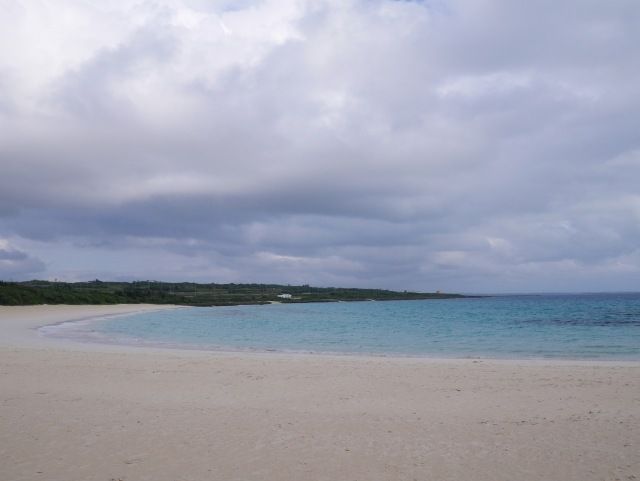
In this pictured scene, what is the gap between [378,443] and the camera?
305 inches

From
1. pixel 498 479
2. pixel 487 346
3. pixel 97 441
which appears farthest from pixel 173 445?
pixel 487 346

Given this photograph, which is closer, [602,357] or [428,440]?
[428,440]

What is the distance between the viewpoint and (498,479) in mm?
6355

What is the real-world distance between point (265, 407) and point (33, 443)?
13.2ft

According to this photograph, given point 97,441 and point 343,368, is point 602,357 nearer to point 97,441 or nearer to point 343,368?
point 343,368

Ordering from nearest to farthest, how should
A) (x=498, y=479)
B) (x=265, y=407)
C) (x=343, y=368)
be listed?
(x=498, y=479) < (x=265, y=407) < (x=343, y=368)

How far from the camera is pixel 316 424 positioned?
8.88m

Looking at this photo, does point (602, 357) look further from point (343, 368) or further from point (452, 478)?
point (452, 478)

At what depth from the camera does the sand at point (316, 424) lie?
667 centimetres

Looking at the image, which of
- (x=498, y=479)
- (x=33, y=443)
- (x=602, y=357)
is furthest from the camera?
(x=602, y=357)

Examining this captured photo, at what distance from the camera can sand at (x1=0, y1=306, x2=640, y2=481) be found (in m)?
6.67

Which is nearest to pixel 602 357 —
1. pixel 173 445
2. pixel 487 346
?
pixel 487 346

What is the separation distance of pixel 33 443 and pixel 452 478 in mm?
5813

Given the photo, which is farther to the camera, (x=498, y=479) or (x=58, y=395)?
(x=58, y=395)
